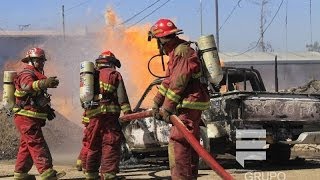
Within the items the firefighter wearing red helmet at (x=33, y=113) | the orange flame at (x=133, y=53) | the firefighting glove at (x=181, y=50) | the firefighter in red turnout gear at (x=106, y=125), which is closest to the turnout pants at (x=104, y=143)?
the firefighter in red turnout gear at (x=106, y=125)

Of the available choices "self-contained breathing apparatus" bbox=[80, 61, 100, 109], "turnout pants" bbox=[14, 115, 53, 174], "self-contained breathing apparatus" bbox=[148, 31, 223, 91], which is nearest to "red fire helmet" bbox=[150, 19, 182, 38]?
"self-contained breathing apparatus" bbox=[148, 31, 223, 91]

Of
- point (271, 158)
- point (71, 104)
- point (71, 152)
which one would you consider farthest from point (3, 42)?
point (271, 158)

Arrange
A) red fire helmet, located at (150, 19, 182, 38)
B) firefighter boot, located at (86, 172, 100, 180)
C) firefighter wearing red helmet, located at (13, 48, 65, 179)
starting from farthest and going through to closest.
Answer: firefighter boot, located at (86, 172, 100, 180)
firefighter wearing red helmet, located at (13, 48, 65, 179)
red fire helmet, located at (150, 19, 182, 38)

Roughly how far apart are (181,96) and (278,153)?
551 centimetres

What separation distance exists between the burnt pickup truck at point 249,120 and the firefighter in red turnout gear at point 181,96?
3038mm

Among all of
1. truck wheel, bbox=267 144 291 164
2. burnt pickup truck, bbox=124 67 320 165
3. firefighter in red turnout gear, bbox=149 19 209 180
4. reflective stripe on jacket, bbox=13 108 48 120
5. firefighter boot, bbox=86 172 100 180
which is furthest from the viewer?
truck wheel, bbox=267 144 291 164

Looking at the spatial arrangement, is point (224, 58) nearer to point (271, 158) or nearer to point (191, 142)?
point (271, 158)

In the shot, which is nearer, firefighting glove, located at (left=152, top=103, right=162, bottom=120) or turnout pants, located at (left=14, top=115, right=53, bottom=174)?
firefighting glove, located at (left=152, top=103, right=162, bottom=120)

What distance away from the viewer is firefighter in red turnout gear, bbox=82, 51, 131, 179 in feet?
24.5

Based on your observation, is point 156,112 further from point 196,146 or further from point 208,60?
point 208,60

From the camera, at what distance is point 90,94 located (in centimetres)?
749

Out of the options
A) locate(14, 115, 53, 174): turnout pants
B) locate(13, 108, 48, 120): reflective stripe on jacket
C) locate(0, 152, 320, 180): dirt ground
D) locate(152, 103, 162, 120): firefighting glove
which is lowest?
locate(0, 152, 320, 180): dirt ground

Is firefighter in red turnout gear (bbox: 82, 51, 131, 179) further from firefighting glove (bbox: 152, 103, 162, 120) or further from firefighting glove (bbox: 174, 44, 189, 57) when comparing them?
firefighting glove (bbox: 174, 44, 189, 57)

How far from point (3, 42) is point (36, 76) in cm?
4443
